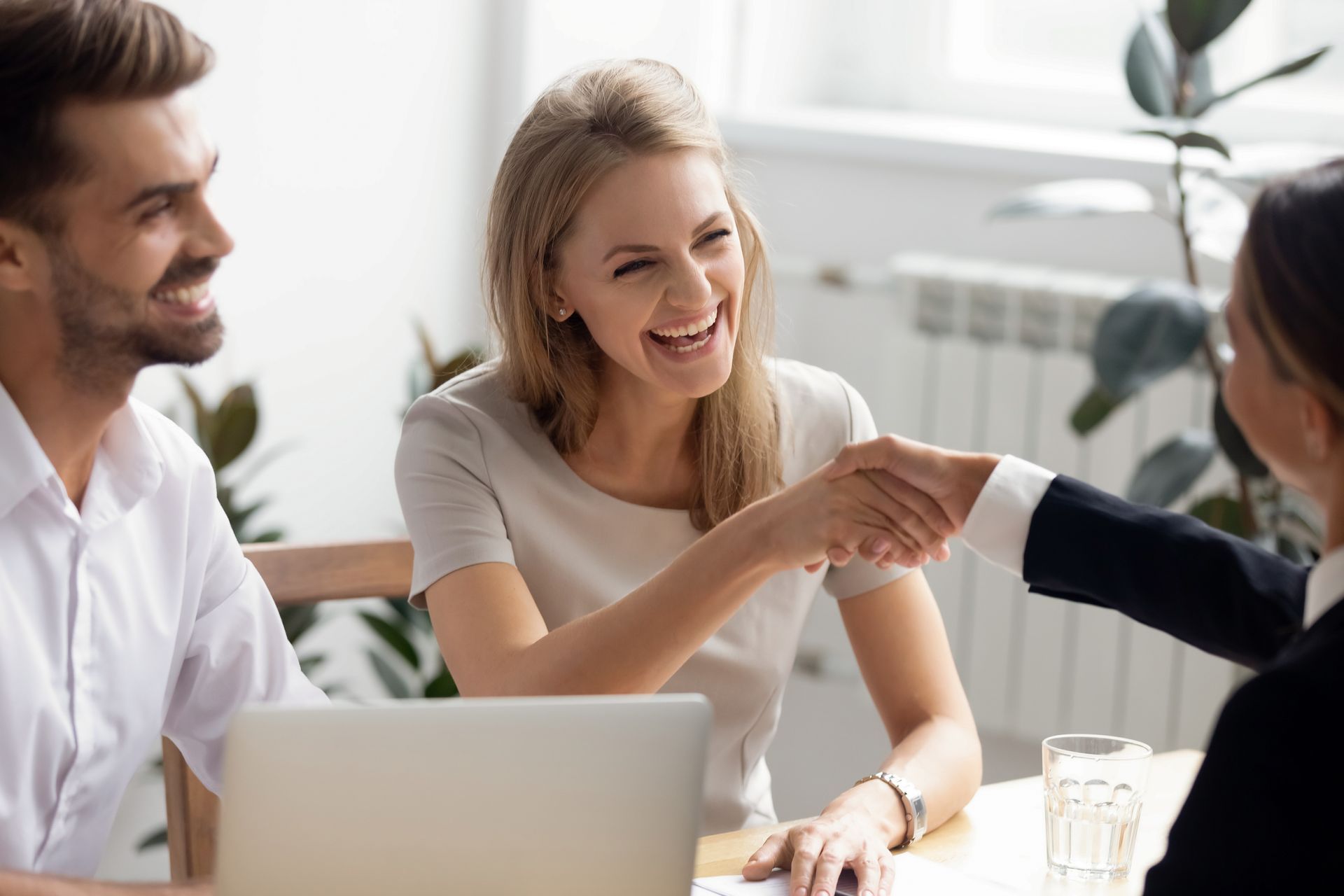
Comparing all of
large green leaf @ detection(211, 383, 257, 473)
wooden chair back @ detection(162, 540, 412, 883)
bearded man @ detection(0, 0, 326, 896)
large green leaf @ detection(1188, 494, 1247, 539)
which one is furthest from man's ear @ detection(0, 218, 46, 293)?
large green leaf @ detection(1188, 494, 1247, 539)

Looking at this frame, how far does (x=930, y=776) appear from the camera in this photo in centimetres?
140

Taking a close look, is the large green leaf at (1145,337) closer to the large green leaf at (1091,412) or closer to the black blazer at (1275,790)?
the large green leaf at (1091,412)

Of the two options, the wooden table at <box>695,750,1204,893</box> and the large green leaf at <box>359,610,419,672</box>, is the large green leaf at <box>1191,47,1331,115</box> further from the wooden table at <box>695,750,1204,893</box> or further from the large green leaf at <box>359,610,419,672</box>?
the large green leaf at <box>359,610,419,672</box>

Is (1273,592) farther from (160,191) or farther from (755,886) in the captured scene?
(160,191)

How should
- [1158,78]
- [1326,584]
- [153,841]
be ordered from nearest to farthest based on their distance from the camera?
[1326,584] → [1158,78] → [153,841]

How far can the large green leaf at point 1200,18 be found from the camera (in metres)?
2.05

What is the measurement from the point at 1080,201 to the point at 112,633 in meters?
1.55

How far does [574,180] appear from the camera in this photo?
1.59 metres

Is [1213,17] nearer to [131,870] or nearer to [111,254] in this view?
[111,254]

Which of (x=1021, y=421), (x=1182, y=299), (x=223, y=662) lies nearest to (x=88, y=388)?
(x=223, y=662)

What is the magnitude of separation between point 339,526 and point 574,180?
1.55 m

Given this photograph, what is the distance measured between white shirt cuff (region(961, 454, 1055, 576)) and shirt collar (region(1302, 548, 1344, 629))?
A: 1.13 feet

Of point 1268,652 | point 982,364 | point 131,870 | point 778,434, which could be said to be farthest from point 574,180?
point 131,870

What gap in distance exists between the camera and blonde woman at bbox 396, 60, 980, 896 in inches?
58.6
